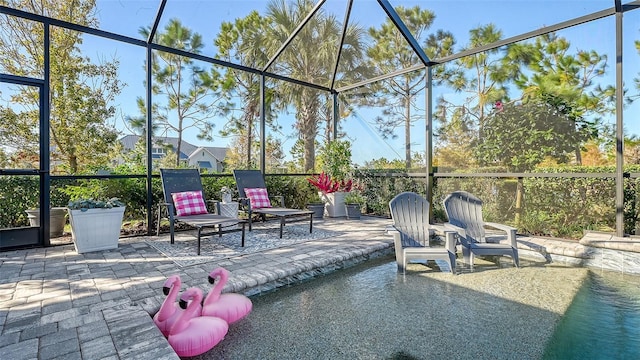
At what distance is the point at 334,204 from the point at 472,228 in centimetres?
355

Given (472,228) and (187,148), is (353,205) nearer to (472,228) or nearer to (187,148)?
(472,228)

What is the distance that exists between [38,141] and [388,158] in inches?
264

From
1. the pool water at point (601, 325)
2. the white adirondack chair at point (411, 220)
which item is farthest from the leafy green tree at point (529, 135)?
the white adirondack chair at point (411, 220)

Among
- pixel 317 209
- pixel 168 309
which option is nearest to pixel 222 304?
pixel 168 309

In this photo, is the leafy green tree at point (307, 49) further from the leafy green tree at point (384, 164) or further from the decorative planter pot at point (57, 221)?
the decorative planter pot at point (57, 221)

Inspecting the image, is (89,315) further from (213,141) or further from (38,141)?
(213,141)

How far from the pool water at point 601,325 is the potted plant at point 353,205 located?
4549 mm

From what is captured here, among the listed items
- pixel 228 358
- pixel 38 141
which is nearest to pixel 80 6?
pixel 38 141

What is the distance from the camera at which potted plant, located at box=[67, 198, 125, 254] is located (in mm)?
4098

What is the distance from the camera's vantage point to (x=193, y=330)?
7.11 feet

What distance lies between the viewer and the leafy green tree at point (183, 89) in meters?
10.1

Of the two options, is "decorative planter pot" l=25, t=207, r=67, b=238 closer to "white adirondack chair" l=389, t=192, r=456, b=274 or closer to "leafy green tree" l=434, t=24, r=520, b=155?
"white adirondack chair" l=389, t=192, r=456, b=274

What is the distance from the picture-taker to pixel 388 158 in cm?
802

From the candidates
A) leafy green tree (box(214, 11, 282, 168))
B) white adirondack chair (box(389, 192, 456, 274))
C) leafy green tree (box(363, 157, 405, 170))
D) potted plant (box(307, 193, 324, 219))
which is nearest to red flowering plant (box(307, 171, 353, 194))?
potted plant (box(307, 193, 324, 219))
